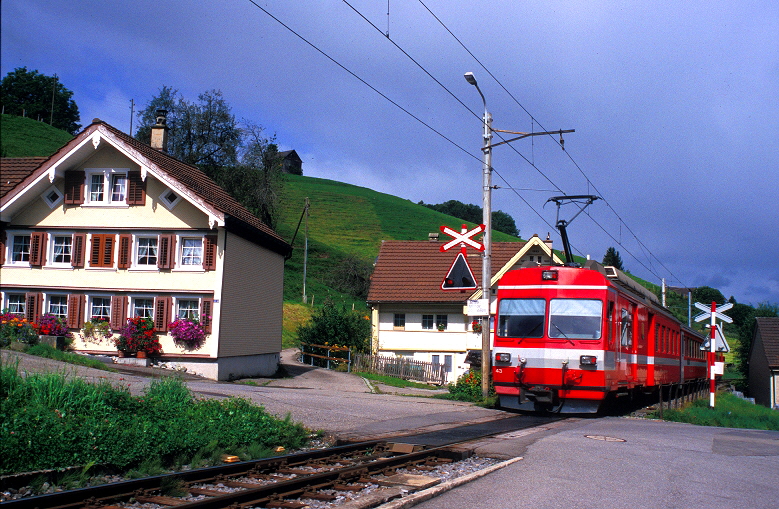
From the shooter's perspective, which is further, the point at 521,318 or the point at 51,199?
the point at 51,199

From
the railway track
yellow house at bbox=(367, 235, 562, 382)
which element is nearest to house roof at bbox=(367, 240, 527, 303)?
yellow house at bbox=(367, 235, 562, 382)

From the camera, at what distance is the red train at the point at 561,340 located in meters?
15.9

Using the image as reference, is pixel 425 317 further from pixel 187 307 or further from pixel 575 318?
pixel 575 318

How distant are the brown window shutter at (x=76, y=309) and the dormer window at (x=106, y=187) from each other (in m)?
3.30

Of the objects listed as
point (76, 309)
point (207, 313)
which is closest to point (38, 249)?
point (76, 309)

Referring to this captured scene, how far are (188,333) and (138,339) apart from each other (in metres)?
1.68

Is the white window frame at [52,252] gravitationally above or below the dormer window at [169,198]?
below

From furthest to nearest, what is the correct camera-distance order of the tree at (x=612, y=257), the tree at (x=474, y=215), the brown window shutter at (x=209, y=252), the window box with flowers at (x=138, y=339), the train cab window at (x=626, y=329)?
the tree at (x=474, y=215) < the tree at (x=612, y=257) < the brown window shutter at (x=209, y=252) < the window box with flowers at (x=138, y=339) < the train cab window at (x=626, y=329)

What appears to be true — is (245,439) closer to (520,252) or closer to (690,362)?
(690,362)

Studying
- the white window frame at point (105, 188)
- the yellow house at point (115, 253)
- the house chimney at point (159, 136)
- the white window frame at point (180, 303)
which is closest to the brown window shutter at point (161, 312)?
the yellow house at point (115, 253)

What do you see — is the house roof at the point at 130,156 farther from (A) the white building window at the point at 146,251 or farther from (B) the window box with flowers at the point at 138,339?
(B) the window box with flowers at the point at 138,339

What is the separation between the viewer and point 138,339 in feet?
80.3

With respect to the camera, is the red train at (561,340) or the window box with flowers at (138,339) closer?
the red train at (561,340)

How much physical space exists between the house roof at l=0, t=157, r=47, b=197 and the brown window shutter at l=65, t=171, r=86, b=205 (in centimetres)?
271
